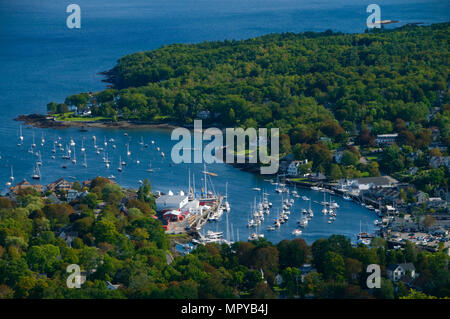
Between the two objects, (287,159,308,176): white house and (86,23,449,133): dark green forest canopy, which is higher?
(86,23,449,133): dark green forest canopy

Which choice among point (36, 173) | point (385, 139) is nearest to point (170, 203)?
point (36, 173)

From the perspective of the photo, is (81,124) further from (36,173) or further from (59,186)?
(59,186)

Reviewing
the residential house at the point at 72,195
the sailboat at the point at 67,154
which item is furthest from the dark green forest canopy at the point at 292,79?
the residential house at the point at 72,195

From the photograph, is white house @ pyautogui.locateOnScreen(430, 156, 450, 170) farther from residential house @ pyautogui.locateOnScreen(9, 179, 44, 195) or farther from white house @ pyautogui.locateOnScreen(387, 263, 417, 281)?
residential house @ pyautogui.locateOnScreen(9, 179, 44, 195)

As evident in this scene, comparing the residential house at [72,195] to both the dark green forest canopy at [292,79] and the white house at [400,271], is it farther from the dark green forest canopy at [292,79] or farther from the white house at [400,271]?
the dark green forest canopy at [292,79]

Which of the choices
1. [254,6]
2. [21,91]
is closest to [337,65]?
[21,91]

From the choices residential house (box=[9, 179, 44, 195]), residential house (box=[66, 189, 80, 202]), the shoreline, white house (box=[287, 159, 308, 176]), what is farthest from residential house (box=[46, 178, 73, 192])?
the shoreline

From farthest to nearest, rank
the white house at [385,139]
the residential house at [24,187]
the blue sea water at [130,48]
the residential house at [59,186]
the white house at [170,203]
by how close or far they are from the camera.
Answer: the white house at [385,139]
the blue sea water at [130,48]
the residential house at [59,186]
the residential house at [24,187]
the white house at [170,203]
